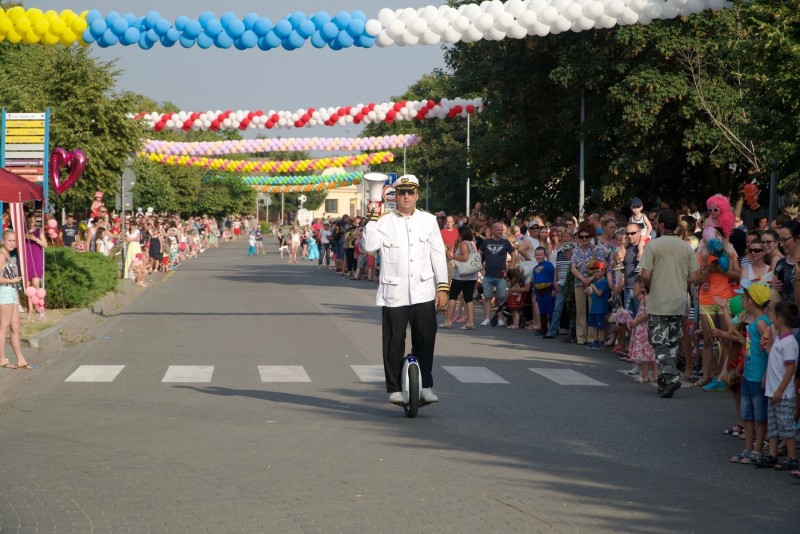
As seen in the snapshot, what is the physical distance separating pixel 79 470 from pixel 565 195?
2987cm

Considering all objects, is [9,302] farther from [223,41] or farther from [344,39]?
[344,39]

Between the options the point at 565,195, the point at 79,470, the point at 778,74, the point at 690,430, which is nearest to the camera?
the point at 79,470

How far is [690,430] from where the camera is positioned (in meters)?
10.7

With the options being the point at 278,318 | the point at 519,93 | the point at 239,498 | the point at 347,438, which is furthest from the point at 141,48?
the point at 519,93

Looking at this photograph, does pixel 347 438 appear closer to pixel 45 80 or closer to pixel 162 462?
pixel 162 462

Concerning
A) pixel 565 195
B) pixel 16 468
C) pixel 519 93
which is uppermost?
pixel 519 93

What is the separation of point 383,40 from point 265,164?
173 feet

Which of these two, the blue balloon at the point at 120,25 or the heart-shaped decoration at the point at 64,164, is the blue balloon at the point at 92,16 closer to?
the blue balloon at the point at 120,25

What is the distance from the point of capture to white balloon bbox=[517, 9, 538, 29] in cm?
1872

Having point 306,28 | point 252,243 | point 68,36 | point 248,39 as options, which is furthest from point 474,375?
point 252,243

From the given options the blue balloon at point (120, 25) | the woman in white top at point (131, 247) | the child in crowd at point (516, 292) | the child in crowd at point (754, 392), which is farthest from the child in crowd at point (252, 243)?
the child in crowd at point (754, 392)

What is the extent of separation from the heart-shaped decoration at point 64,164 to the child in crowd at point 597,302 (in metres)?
15.7

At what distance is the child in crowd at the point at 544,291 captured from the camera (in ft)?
66.9

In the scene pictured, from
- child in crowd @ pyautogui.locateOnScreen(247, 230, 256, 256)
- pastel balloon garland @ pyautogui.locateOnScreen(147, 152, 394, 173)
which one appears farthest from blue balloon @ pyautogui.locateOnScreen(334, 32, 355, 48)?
child in crowd @ pyautogui.locateOnScreen(247, 230, 256, 256)
